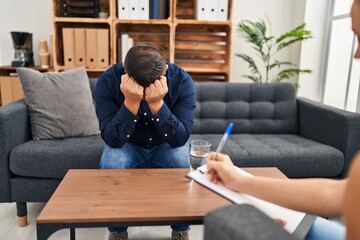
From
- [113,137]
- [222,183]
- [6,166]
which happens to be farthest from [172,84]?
[6,166]

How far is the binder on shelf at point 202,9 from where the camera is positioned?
2811mm

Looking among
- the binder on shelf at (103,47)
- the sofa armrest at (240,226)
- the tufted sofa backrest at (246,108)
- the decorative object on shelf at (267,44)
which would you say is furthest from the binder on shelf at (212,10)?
the sofa armrest at (240,226)

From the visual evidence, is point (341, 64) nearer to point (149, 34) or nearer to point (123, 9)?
point (149, 34)

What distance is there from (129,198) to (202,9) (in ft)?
7.30

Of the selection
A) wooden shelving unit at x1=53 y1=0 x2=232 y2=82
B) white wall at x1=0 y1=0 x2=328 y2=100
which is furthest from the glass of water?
white wall at x1=0 y1=0 x2=328 y2=100

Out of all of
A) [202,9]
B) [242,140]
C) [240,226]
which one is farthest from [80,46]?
[240,226]

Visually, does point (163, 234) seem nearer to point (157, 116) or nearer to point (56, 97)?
point (157, 116)

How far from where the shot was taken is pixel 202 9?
2822 millimetres

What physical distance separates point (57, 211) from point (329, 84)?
2.92 meters

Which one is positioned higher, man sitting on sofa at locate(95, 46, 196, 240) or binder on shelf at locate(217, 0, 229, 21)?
binder on shelf at locate(217, 0, 229, 21)

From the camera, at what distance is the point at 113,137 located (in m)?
1.39

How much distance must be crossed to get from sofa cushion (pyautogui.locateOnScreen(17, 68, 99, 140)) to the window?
2123mm

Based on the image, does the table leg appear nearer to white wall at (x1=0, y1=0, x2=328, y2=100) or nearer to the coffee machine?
the coffee machine

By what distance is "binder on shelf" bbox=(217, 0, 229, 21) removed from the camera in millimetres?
2825
